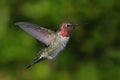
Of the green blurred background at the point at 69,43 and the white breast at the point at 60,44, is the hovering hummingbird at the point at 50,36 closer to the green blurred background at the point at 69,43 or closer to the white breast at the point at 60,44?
the white breast at the point at 60,44

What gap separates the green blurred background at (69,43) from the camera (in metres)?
5.31

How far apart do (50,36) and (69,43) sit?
10.8 feet

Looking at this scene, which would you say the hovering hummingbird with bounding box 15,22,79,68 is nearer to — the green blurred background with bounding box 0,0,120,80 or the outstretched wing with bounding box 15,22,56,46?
the outstretched wing with bounding box 15,22,56,46

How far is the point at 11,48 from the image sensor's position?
5.29 meters

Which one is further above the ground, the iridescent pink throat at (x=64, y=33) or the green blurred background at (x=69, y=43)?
the iridescent pink throat at (x=64, y=33)

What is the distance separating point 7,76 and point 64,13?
1.04m

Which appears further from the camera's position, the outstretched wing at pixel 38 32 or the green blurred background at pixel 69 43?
the green blurred background at pixel 69 43

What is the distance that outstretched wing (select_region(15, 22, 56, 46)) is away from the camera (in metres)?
2.06

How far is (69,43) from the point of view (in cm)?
552

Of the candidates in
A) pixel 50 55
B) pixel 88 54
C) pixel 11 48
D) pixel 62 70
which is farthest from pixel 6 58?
pixel 50 55

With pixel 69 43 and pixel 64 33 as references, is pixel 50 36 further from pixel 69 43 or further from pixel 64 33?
pixel 69 43

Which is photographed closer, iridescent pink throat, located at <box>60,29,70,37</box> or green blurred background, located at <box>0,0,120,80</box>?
iridescent pink throat, located at <box>60,29,70,37</box>

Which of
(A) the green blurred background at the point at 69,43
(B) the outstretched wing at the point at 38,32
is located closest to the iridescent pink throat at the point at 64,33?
(B) the outstretched wing at the point at 38,32

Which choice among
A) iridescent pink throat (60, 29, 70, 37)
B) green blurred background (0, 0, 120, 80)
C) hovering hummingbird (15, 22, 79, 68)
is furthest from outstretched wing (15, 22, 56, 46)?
green blurred background (0, 0, 120, 80)
